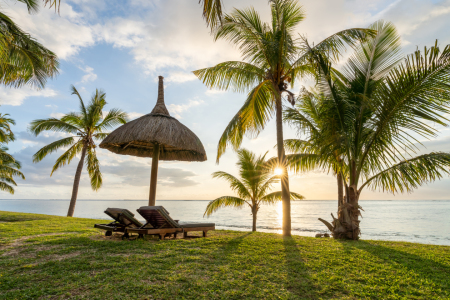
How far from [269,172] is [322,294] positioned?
6.76m

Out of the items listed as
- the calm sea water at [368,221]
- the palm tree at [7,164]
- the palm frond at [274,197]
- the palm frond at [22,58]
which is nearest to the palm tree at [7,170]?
the palm tree at [7,164]

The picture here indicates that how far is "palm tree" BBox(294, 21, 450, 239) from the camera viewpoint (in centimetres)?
487

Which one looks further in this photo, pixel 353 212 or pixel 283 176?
pixel 283 176

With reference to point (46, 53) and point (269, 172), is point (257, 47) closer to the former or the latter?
point (269, 172)

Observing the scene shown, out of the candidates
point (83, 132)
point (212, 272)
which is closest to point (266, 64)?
point (212, 272)

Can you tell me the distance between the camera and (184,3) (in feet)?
7.58

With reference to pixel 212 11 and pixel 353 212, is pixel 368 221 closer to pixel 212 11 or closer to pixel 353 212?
pixel 353 212

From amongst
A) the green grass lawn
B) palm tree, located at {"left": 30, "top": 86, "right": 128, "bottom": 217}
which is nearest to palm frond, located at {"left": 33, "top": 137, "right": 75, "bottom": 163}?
palm tree, located at {"left": 30, "top": 86, "right": 128, "bottom": 217}

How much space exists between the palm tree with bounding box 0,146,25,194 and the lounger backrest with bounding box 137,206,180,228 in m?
21.2

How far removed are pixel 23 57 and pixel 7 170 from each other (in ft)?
72.9

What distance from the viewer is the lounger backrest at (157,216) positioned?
5328mm

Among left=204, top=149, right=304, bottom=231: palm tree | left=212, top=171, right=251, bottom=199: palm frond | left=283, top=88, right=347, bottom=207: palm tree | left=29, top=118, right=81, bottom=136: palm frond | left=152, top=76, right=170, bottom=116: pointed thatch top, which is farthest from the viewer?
left=29, top=118, right=81, bottom=136: palm frond

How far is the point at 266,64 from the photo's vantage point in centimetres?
772

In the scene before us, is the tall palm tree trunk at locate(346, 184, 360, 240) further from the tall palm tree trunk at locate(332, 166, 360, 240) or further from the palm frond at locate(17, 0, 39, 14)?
the palm frond at locate(17, 0, 39, 14)
